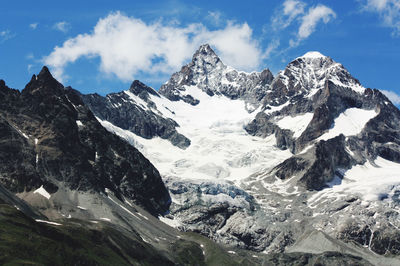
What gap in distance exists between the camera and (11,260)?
187875 millimetres

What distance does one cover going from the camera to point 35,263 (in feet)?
625

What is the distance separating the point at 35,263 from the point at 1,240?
750 inches

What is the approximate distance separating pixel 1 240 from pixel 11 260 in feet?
49.3

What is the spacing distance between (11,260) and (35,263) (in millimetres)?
8082

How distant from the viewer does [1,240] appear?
656ft

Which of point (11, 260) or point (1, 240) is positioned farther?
point (1, 240)
